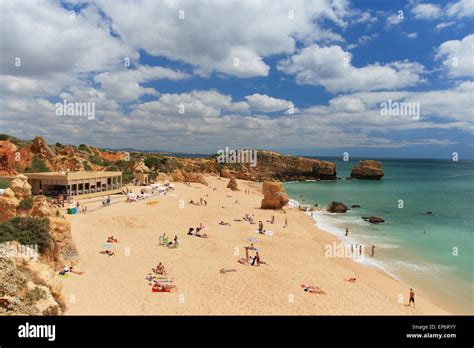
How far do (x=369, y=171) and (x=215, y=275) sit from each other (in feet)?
296

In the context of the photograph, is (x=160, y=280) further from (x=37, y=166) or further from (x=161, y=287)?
(x=37, y=166)

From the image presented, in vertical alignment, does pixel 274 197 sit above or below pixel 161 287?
above

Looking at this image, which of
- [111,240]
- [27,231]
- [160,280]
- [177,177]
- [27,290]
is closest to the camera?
[27,290]

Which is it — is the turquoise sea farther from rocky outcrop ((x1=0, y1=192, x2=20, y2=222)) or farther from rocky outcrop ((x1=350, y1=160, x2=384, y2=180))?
rocky outcrop ((x1=350, y1=160, x2=384, y2=180))

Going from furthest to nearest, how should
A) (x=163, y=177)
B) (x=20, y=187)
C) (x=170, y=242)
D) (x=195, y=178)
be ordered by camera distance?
(x=195, y=178) → (x=163, y=177) → (x=170, y=242) → (x=20, y=187)

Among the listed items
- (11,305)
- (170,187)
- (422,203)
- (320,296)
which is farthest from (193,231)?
(422,203)

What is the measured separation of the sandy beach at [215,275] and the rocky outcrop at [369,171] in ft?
255

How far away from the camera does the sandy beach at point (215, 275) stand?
1137 cm

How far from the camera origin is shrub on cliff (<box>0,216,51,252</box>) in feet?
37.9

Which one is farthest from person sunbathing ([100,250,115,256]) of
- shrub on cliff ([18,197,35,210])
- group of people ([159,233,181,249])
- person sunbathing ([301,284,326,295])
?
person sunbathing ([301,284,326,295])

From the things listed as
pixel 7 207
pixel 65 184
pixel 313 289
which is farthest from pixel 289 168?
pixel 7 207

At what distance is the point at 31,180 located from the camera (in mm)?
29312

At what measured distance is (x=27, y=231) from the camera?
11.9 m

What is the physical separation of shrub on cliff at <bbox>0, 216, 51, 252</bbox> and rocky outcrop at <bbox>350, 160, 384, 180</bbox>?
311ft
